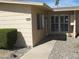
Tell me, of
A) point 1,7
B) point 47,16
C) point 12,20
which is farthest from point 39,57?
point 47,16

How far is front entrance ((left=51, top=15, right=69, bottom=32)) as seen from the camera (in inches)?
776

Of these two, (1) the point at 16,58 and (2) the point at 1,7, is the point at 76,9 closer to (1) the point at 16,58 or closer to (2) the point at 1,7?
(2) the point at 1,7

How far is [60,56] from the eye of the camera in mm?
10000

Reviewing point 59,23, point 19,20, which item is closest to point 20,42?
point 19,20

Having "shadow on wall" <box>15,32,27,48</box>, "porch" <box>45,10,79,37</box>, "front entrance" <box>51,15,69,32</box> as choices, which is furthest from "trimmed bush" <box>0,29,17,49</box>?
"front entrance" <box>51,15,69,32</box>

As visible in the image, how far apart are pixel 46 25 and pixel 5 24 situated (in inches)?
276

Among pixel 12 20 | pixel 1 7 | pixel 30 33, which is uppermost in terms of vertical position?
pixel 1 7

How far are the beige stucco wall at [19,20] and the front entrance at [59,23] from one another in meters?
7.70

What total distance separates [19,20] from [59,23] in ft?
25.7

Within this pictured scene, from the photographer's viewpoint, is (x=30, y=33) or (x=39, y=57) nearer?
(x=39, y=57)

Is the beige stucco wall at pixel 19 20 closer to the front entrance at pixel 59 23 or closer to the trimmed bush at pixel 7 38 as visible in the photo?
the trimmed bush at pixel 7 38

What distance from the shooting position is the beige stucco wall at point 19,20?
41.7 feet

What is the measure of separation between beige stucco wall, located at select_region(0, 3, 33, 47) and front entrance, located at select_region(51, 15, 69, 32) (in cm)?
770

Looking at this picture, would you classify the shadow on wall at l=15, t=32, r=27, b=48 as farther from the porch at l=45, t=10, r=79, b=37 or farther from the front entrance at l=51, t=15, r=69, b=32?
the front entrance at l=51, t=15, r=69, b=32
